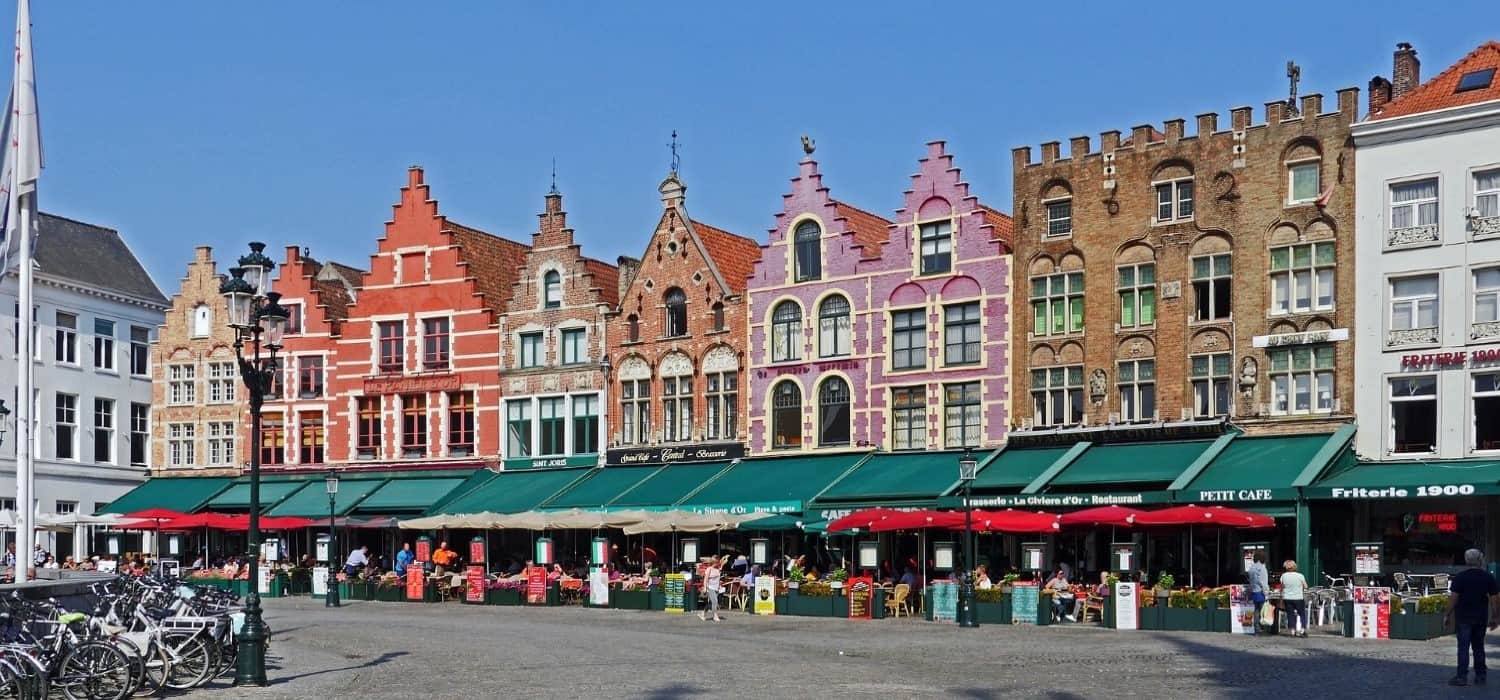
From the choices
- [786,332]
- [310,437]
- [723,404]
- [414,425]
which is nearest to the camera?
[786,332]

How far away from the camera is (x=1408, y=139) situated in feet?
123

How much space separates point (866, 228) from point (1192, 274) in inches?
417

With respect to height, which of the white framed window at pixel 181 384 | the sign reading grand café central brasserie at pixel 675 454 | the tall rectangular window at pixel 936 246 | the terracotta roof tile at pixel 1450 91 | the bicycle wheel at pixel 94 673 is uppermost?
the terracotta roof tile at pixel 1450 91

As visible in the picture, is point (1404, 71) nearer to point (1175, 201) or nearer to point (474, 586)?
point (1175, 201)

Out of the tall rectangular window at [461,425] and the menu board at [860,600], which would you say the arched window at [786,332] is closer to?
the tall rectangular window at [461,425]

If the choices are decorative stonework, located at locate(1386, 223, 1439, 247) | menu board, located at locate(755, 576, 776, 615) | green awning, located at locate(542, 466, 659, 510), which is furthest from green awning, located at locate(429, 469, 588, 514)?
decorative stonework, located at locate(1386, 223, 1439, 247)

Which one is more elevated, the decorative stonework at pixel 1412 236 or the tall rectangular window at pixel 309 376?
the decorative stonework at pixel 1412 236

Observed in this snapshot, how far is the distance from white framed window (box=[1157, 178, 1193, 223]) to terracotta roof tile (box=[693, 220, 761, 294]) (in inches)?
461

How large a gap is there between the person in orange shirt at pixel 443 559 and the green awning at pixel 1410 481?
71.5 ft

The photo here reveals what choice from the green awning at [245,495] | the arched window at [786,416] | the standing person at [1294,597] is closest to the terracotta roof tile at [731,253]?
the arched window at [786,416]

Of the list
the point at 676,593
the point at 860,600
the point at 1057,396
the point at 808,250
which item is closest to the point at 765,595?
the point at 676,593

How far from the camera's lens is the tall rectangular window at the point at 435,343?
175 feet

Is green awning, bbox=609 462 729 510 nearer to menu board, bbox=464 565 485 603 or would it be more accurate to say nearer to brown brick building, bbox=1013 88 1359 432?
menu board, bbox=464 565 485 603

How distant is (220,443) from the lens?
189 ft
